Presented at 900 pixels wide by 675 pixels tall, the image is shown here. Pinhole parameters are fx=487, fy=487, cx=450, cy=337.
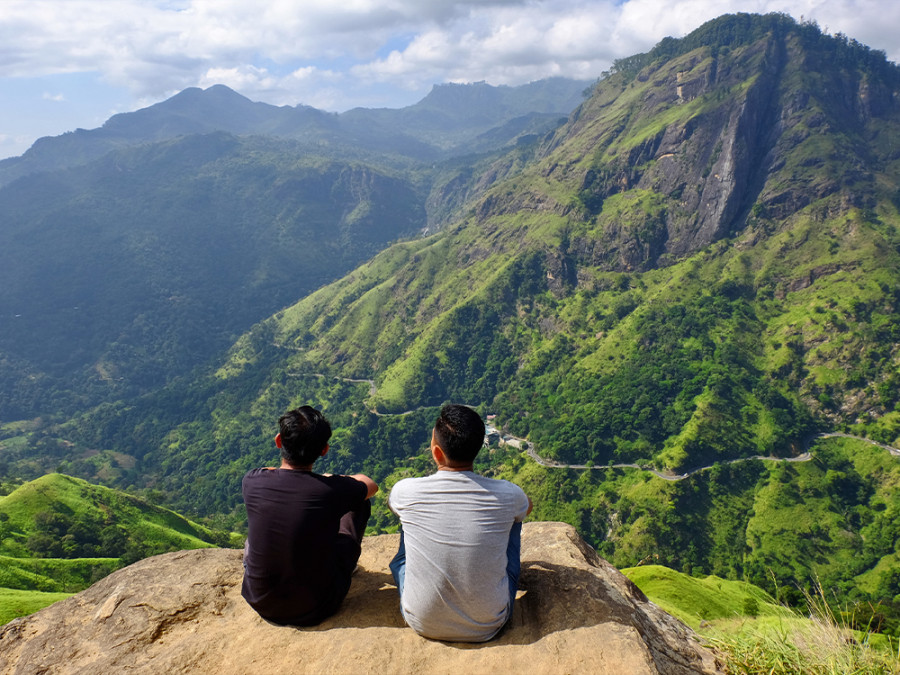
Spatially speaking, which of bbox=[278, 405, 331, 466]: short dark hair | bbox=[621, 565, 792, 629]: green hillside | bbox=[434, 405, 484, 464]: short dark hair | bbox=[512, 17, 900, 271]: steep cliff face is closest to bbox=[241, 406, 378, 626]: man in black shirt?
bbox=[278, 405, 331, 466]: short dark hair

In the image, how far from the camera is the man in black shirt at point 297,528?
21.1ft

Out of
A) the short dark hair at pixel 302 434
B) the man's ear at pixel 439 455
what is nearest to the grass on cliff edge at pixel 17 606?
the short dark hair at pixel 302 434

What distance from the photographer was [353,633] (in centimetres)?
655

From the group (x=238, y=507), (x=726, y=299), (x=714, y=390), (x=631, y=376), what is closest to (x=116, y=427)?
(x=238, y=507)

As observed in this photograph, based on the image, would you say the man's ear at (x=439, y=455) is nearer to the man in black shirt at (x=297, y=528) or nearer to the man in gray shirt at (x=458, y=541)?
the man in gray shirt at (x=458, y=541)

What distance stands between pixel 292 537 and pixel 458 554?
2221mm

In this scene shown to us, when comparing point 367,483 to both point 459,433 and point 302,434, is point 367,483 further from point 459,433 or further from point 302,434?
point 459,433

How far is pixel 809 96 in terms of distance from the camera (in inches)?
7092

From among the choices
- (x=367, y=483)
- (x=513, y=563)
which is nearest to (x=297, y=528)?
(x=367, y=483)

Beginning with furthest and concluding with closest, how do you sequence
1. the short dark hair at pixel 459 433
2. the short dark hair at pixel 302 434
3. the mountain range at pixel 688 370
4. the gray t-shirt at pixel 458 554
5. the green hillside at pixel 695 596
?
the mountain range at pixel 688 370
the green hillside at pixel 695 596
the short dark hair at pixel 302 434
the short dark hair at pixel 459 433
the gray t-shirt at pixel 458 554

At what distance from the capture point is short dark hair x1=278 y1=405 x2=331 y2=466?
662 cm

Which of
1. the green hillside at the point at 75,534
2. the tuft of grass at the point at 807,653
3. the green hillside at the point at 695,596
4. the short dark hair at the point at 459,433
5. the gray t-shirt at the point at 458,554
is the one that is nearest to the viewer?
the tuft of grass at the point at 807,653

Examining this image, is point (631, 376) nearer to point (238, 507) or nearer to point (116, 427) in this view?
point (238, 507)

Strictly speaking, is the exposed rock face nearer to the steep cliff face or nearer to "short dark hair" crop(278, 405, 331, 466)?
"short dark hair" crop(278, 405, 331, 466)
